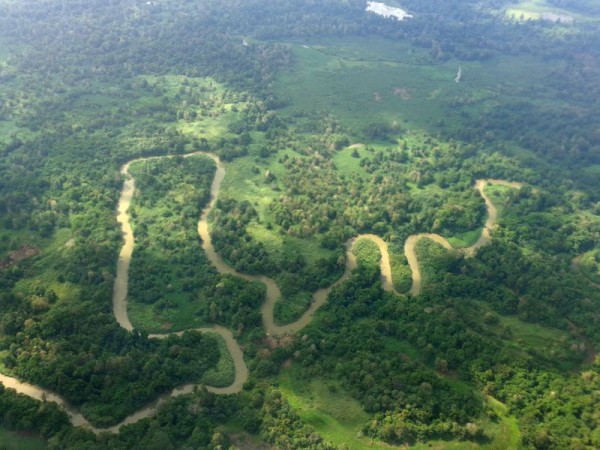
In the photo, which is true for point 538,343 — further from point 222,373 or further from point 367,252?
point 222,373

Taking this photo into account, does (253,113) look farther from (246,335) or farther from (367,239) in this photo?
(246,335)

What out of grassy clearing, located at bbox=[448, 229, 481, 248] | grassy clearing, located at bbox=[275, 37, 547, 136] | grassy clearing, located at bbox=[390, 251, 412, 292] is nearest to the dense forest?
grassy clearing, located at bbox=[448, 229, 481, 248]

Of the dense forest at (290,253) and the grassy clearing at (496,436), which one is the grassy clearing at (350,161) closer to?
the dense forest at (290,253)

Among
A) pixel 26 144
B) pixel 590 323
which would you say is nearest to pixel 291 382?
pixel 590 323

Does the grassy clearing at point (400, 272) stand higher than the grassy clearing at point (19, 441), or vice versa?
the grassy clearing at point (19, 441)

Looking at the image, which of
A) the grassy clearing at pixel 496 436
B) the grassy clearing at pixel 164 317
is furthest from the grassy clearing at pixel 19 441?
the grassy clearing at pixel 496 436

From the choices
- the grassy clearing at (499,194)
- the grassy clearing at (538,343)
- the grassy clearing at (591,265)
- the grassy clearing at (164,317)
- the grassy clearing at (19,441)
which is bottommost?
the grassy clearing at (164,317)
